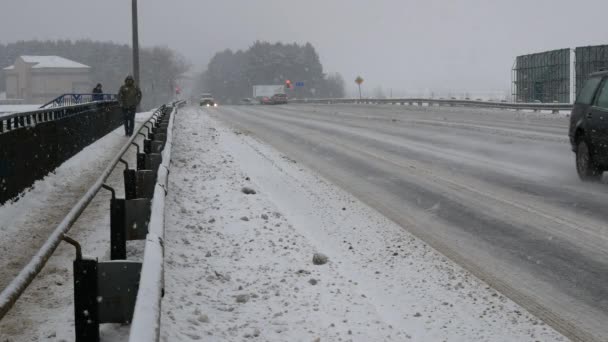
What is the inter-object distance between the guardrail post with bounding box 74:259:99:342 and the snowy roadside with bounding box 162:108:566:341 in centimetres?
47

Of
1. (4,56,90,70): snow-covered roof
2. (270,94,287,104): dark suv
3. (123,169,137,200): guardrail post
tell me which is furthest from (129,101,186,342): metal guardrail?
(4,56,90,70): snow-covered roof

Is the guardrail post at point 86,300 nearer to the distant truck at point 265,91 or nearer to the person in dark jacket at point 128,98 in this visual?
the person in dark jacket at point 128,98

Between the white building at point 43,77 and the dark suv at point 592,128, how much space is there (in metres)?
147

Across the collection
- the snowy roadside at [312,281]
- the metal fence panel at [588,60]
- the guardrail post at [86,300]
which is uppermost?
the metal fence panel at [588,60]

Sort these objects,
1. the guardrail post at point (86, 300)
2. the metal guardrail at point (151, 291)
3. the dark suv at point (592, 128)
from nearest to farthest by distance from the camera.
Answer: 1. the metal guardrail at point (151, 291)
2. the guardrail post at point (86, 300)
3. the dark suv at point (592, 128)

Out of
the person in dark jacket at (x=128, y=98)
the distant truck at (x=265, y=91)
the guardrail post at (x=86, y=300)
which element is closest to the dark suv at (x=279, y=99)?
the distant truck at (x=265, y=91)

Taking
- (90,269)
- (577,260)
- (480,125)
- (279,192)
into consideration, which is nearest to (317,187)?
(279,192)

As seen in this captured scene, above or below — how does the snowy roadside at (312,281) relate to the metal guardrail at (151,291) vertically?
below

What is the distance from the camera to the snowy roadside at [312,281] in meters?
4.83

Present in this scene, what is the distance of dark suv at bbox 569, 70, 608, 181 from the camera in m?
10.8

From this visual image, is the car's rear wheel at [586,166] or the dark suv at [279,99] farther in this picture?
the dark suv at [279,99]

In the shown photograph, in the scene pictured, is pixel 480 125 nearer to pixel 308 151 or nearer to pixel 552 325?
pixel 308 151

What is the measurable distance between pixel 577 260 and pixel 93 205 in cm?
→ 628

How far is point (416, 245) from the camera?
23.4ft
